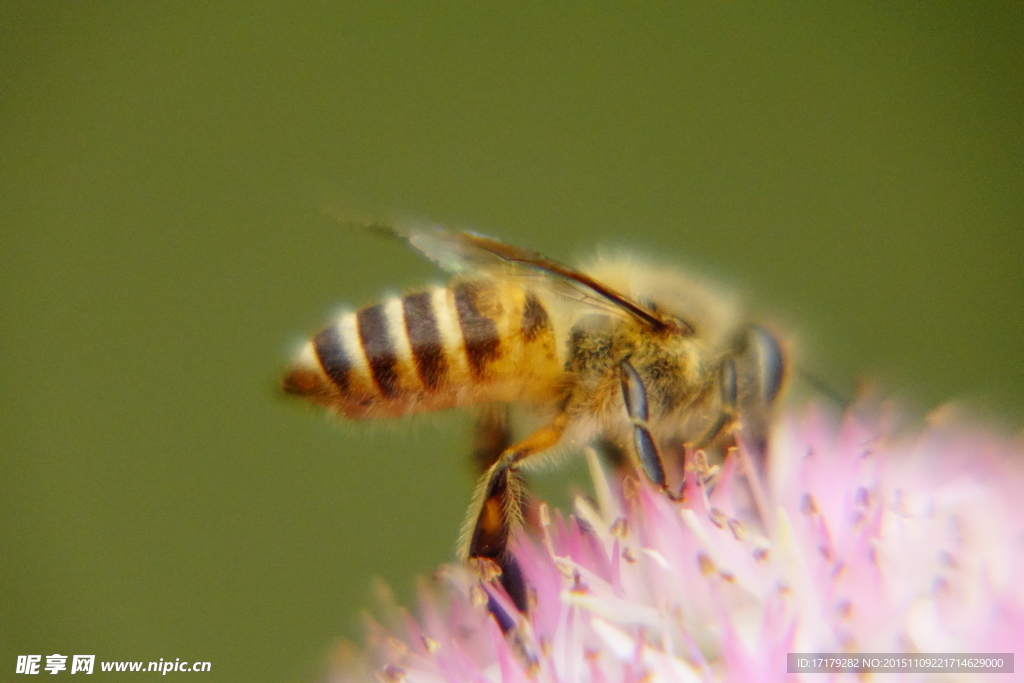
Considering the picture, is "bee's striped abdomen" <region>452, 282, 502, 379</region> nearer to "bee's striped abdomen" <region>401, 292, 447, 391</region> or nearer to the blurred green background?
"bee's striped abdomen" <region>401, 292, 447, 391</region>

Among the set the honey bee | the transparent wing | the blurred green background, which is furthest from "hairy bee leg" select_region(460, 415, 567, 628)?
the blurred green background

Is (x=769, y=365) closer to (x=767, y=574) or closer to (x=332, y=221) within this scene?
(x=767, y=574)

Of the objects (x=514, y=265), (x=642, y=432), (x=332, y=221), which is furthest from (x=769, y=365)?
(x=332, y=221)

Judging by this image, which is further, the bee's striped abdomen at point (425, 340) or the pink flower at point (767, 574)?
the bee's striped abdomen at point (425, 340)

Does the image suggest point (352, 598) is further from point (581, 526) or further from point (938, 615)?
point (938, 615)

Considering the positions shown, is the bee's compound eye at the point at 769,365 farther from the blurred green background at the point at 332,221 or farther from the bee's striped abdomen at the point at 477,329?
the blurred green background at the point at 332,221

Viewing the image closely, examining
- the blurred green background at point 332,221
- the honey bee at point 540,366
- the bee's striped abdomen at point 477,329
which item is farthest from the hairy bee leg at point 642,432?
the blurred green background at point 332,221
